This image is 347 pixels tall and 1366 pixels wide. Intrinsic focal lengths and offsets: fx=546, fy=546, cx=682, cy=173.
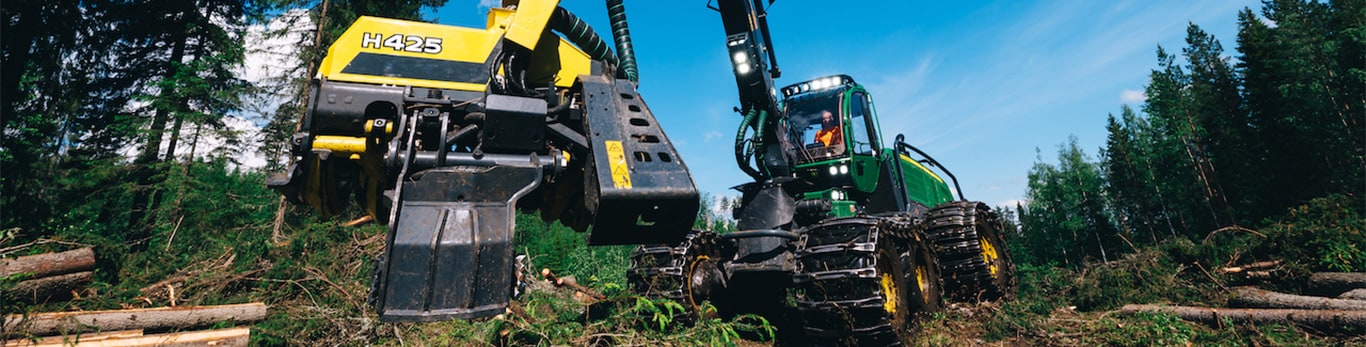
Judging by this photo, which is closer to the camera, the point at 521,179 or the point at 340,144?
the point at 521,179

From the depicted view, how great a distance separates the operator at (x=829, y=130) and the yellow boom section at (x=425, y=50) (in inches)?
190

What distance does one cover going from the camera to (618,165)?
3.08 metres

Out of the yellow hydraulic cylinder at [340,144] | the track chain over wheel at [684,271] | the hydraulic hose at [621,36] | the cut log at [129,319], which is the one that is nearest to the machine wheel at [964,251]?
the track chain over wheel at [684,271]

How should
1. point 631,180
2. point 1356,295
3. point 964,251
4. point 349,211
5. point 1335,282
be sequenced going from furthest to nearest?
point 349,211
point 964,251
point 1335,282
point 1356,295
point 631,180

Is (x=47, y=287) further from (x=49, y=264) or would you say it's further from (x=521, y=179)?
(x=521, y=179)

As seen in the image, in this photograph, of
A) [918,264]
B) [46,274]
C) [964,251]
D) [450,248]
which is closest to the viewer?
[450,248]

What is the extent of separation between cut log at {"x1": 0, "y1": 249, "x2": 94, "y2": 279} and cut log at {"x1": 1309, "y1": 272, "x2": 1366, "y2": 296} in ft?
49.3

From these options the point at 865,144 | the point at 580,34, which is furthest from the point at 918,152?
the point at 580,34

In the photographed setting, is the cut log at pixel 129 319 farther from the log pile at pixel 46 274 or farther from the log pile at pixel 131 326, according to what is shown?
the log pile at pixel 46 274

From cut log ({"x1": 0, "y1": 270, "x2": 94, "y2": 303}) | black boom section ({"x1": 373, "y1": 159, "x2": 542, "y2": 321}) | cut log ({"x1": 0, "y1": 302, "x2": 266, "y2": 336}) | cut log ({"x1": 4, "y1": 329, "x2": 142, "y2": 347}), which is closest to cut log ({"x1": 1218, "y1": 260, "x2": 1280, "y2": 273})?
black boom section ({"x1": 373, "y1": 159, "x2": 542, "y2": 321})

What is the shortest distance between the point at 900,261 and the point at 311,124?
4962 millimetres

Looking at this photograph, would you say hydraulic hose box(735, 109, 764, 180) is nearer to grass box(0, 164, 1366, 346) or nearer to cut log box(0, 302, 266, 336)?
grass box(0, 164, 1366, 346)

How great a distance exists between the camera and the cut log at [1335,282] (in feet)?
22.8

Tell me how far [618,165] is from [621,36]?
82.1 inches
